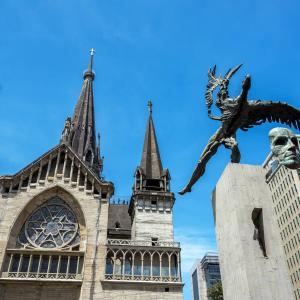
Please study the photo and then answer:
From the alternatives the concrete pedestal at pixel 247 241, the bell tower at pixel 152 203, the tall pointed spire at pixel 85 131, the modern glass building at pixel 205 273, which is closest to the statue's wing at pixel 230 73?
the concrete pedestal at pixel 247 241

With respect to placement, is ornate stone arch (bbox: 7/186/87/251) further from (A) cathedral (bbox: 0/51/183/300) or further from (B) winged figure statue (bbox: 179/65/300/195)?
(B) winged figure statue (bbox: 179/65/300/195)

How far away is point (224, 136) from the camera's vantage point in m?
6.70

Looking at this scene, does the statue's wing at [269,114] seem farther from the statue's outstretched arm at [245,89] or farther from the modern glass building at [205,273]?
the modern glass building at [205,273]

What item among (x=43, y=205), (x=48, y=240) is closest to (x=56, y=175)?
(x=43, y=205)

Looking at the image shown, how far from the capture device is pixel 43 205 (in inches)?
1187

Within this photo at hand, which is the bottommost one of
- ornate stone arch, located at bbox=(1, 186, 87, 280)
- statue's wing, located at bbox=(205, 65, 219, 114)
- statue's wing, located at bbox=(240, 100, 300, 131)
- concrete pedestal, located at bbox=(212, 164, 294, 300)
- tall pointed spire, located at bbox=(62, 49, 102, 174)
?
concrete pedestal, located at bbox=(212, 164, 294, 300)

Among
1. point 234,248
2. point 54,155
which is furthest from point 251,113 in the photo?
point 54,155

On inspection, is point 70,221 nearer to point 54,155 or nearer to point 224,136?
point 54,155

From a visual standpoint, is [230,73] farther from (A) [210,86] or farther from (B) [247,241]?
(B) [247,241]

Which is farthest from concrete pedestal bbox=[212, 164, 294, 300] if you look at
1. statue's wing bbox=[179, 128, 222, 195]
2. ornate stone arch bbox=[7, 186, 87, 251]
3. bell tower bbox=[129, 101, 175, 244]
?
bell tower bbox=[129, 101, 175, 244]

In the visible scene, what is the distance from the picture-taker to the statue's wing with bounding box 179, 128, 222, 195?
6711mm

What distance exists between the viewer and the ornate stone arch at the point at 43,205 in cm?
2785

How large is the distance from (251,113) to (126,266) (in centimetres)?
2320

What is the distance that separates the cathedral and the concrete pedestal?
2190 centimetres
